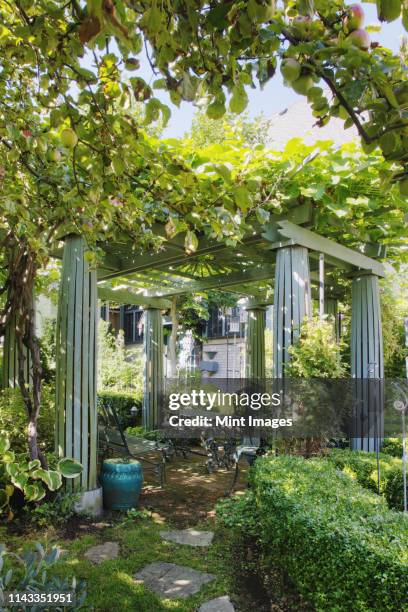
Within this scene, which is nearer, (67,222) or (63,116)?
(63,116)

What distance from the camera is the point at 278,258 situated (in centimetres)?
488

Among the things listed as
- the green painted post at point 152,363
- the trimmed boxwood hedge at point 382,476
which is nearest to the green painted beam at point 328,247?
the trimmed boxwood hedge at point 382,476

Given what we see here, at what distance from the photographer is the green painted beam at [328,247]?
184 inches

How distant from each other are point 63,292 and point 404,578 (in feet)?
12.8

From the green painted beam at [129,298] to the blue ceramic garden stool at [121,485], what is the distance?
3680 mm

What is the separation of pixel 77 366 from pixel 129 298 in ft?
13.6

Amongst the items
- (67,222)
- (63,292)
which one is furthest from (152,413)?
(67,222)

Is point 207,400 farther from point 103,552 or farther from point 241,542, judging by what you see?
point 103,552

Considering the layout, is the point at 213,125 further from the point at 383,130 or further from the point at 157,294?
the point at 383,130

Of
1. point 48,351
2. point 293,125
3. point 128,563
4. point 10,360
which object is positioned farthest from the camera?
point 293,125

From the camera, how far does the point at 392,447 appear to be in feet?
18.6

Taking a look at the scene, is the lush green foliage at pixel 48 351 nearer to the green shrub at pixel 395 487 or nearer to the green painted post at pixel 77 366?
the green painted post at pixel 77 366

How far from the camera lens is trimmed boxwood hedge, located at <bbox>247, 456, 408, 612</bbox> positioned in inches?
81.8

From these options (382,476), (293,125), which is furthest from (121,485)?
(293,125)
